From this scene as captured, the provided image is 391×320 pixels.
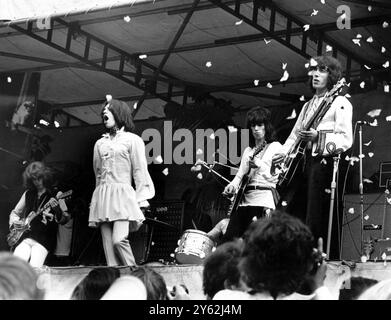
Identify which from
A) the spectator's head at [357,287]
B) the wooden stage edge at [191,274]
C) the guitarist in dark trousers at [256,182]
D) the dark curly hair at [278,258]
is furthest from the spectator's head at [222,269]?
the guitarist in dark trousers at [256,182]

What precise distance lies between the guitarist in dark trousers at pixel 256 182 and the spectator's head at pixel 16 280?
4.79 meters

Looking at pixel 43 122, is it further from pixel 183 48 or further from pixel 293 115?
pixel 293 115

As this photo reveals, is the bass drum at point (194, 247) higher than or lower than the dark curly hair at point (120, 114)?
lower

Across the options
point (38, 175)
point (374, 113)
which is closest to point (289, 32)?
point (374, 113)

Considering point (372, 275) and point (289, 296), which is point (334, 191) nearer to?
point (372, 275)

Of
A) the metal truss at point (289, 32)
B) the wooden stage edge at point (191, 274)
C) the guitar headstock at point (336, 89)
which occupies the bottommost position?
the wooden stage edge at point (191, 274)

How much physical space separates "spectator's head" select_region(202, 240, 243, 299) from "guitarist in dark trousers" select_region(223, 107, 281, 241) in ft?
12.6

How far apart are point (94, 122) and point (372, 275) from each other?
6254 millimetres

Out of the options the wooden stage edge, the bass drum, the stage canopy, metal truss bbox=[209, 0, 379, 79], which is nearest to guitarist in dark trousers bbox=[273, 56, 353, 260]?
the wooden stage edge

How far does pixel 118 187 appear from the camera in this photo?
27.4 feet

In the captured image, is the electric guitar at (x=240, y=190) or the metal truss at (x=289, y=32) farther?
the metal truss at (x=289, y=32)

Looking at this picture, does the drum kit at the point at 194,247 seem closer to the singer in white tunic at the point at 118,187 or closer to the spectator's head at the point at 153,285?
the singer in white tunic at the point at 118,187

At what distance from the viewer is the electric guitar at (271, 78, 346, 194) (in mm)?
8000

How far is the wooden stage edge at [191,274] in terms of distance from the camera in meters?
7.00
